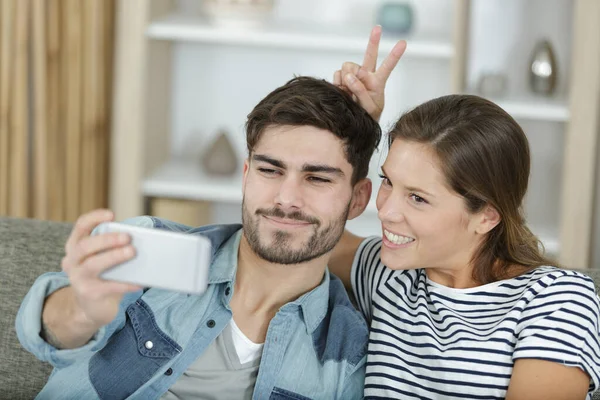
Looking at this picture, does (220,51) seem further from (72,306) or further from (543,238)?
(72,306)

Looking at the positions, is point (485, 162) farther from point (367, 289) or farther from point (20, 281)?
point (20, 281)

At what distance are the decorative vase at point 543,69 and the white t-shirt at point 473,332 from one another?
5.05 ft

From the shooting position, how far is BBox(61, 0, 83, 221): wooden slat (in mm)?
3014

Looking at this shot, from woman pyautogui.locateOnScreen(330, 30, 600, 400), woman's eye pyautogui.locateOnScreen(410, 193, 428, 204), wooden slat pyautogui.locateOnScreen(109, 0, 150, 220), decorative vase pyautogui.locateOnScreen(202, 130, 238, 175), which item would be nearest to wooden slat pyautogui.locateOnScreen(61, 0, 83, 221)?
wooden slat pyautogui.locateOnScreen(109, 0, 150, 220)

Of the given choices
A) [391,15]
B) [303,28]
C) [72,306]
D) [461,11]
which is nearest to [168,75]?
[303,28]

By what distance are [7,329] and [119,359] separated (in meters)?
0.27

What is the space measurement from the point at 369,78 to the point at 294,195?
32cm

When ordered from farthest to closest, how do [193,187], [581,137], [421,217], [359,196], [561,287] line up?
[193,187] → [581,137] → [359,196] → [421,217] → [561,287]

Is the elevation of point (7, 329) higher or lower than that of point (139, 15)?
lower

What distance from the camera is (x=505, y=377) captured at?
155cm

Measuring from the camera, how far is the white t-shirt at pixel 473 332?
1.51m

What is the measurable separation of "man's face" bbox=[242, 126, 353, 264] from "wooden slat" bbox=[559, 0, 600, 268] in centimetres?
138

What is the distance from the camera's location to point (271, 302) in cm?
178

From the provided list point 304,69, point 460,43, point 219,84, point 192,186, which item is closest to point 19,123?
point 192,186
